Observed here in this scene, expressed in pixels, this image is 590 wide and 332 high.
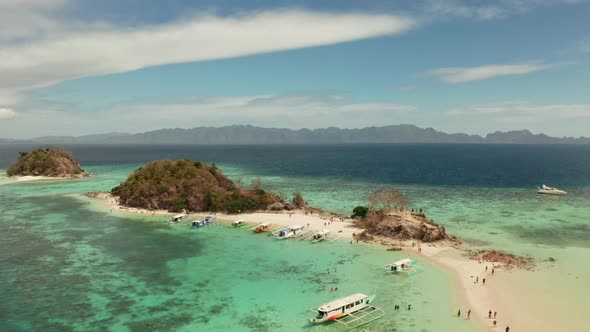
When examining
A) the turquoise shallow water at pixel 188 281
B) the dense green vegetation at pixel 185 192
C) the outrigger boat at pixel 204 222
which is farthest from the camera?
the dense green vegetation at pixel 185 192

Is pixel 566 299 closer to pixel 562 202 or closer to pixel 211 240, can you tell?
pixel 211 240

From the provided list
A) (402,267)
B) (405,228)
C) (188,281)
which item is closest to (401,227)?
(405,228)

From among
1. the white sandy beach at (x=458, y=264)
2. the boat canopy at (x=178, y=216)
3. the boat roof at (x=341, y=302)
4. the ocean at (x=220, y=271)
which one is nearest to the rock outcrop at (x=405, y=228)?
the white sandy beach at (x=458, y=264)

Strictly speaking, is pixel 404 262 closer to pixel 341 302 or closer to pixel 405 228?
pixel 405 228

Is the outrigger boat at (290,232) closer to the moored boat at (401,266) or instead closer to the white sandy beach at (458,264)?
the white sandy beach at (458,264)

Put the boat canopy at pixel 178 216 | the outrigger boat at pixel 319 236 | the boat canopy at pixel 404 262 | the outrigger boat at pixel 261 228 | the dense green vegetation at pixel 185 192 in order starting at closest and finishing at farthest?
the boat canopy at pixel 404 262 < the outrigger boat at pixel 319 236 < the outrigger boat at pixel 261 228 < the boat canopy at pixel 178 216 < the dense green vegetation at pixel 185 192

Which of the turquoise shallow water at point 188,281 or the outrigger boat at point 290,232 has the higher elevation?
the outrigger boat at point 290,232

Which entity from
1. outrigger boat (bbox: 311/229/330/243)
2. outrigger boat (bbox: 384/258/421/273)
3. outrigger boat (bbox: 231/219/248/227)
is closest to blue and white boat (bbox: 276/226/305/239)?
outrigger boat (bbox: 311/229/330/243)
